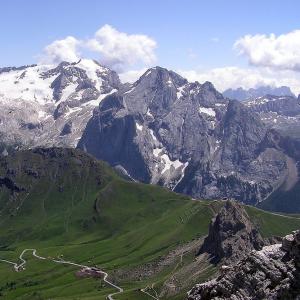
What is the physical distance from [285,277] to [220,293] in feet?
21.8

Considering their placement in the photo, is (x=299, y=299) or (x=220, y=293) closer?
(x=299, y=299)

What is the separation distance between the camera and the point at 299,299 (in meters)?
45.2

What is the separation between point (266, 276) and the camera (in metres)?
49.0

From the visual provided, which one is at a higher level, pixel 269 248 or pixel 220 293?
Answer: pixel 269 248

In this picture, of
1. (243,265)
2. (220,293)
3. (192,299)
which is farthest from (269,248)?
(192,299)

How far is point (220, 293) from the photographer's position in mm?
51469

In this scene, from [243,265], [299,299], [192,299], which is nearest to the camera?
[299,299]

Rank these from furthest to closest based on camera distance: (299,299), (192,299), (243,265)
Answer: (192,299) → (243,265) → (299,299)

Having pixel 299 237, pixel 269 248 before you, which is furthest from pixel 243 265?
pixel 299 237

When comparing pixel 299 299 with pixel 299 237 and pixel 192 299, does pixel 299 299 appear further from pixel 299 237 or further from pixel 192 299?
pixel 192 299

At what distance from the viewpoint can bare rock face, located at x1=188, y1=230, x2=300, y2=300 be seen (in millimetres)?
46812

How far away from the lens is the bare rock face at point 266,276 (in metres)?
46.8

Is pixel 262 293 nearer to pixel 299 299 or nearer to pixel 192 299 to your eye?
pixel 299 299

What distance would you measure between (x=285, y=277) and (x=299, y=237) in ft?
11.6
